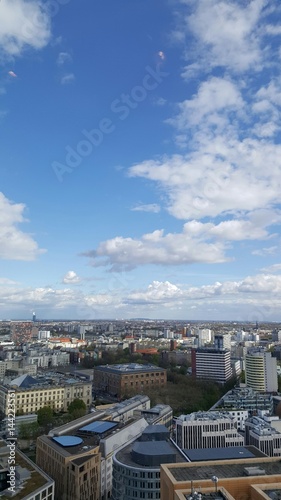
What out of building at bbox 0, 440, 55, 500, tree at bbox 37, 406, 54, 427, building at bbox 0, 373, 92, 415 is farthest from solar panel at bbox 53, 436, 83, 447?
building at bbox 0, 373, 92, 415

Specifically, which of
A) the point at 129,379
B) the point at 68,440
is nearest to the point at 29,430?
the point at 68,440

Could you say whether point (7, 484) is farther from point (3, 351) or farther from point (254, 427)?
A: point (3, 351)

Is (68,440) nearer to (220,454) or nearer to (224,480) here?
(220,454)

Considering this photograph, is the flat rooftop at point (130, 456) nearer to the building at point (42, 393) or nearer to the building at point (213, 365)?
the building at point (42, 393)

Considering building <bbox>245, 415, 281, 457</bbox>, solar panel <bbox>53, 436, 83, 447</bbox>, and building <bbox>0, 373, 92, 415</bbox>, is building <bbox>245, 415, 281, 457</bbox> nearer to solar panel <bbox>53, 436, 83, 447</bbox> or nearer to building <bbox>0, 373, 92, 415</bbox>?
solar panel <bbox>53, 436, 83, 447</bbox>

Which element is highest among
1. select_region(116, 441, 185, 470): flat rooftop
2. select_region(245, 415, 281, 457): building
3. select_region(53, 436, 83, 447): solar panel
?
select_region(116, 441, 185, 470): flat rooftop
